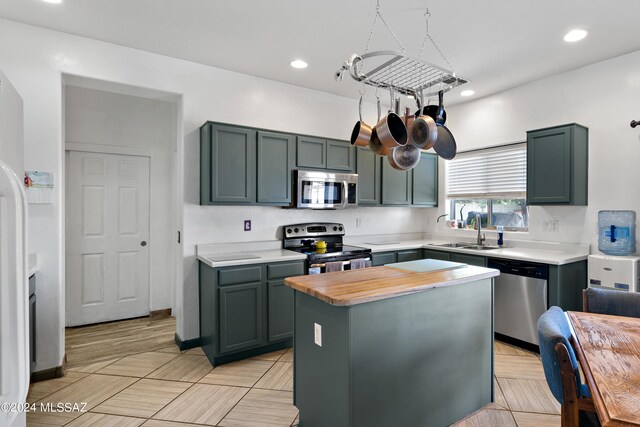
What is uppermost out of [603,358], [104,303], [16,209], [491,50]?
[491,50]

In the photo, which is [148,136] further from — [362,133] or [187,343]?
[362,133]

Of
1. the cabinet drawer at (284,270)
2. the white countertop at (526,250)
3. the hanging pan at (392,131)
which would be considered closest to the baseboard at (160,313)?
the cabinet drawer at (284,270)

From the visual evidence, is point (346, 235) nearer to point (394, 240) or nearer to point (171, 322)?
point (394, 240)

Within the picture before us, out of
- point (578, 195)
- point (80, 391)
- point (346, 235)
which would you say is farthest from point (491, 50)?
point (80, 391)

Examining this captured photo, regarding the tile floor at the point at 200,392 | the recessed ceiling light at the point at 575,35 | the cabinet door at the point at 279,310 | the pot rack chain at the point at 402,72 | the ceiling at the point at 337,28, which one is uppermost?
the ceiling at the point at 337,28

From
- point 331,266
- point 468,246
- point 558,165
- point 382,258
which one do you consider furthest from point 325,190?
point 558,165

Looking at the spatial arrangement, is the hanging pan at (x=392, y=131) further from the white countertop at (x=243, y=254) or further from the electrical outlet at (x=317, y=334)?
the white countertop at (x=243, y=254)

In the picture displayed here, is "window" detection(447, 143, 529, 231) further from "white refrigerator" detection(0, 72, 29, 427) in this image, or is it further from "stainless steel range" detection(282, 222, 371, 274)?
"white refrigerator" detection(0, 72, 29, 427)

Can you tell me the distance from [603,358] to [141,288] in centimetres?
444

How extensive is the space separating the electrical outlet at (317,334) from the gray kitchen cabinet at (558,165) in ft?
9.29

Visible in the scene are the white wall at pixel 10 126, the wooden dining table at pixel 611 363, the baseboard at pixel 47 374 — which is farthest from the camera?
the baseboard at pixel 47 374

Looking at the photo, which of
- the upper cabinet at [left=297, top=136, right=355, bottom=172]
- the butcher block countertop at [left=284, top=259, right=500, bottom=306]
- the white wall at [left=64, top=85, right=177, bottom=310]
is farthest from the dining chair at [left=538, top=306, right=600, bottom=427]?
the white wall at [left=64, top=85, right=177, bottom=310]

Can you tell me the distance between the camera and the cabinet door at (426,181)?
15.2ft

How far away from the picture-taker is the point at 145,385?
8.71 ft
